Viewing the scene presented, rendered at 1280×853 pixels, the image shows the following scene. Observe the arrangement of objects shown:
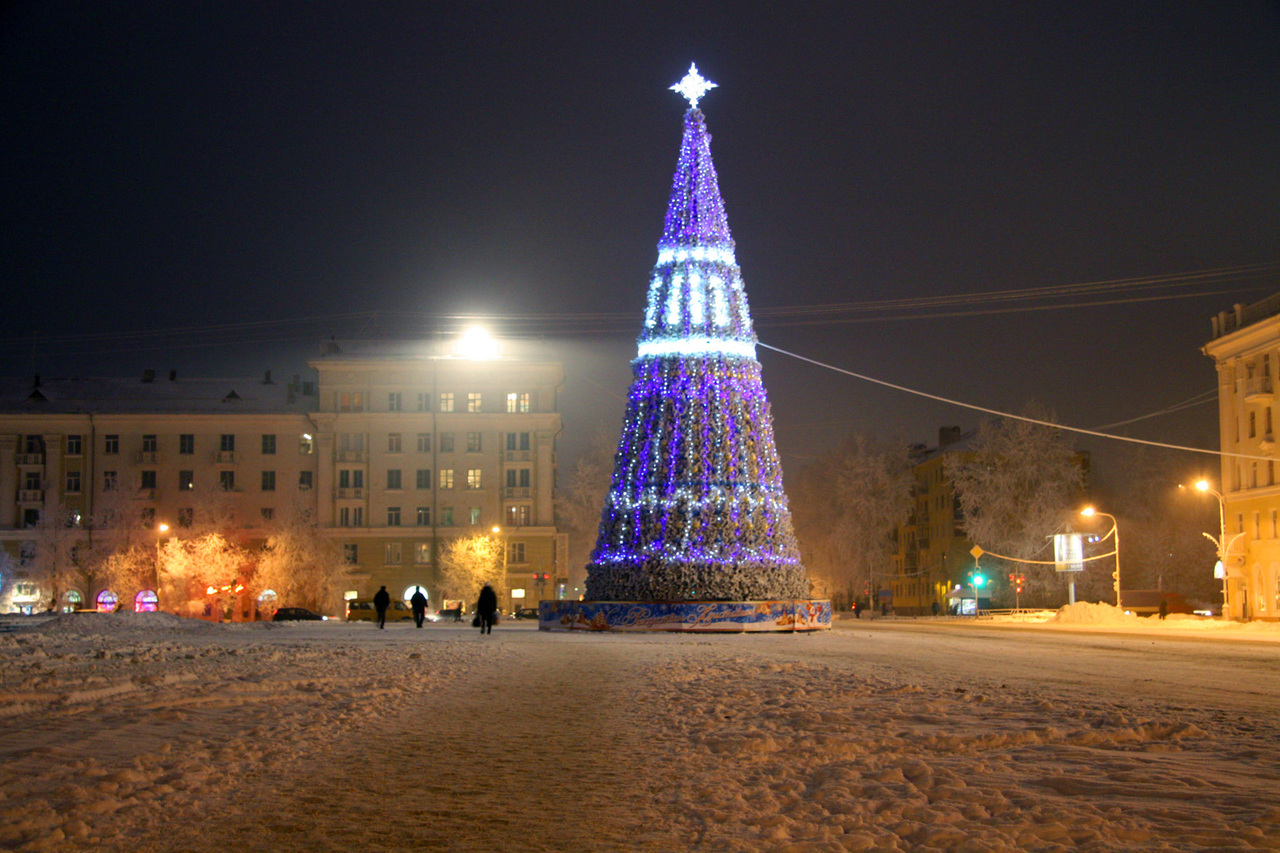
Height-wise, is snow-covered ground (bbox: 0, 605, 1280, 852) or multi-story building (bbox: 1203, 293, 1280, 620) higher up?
multi-story building (bbox: 1203, 293, 1280, 620)

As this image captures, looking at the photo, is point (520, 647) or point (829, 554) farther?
point (829, 554)

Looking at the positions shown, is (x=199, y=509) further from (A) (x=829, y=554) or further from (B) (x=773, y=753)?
(B) (x=773, y=753)

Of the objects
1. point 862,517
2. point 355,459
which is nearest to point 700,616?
point 355,459

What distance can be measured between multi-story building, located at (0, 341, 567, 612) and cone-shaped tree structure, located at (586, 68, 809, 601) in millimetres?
41140

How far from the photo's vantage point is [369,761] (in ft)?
32.8

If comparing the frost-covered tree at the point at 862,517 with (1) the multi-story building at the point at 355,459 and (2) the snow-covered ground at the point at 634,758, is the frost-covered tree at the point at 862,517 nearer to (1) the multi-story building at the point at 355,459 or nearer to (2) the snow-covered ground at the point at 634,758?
(1) the multi-story building at the point at 355,459

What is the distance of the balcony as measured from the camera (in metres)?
52.2

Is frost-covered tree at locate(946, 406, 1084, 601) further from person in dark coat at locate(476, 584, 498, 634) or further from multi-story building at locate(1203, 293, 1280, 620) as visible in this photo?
person in dark coat at locate(476, 584, 498, 634)

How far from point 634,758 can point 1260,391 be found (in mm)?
50031

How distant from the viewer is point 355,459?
7962 cm

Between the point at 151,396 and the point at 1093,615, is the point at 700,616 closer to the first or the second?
the point at 1093,615

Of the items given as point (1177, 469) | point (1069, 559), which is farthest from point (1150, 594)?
point (1177, 469)

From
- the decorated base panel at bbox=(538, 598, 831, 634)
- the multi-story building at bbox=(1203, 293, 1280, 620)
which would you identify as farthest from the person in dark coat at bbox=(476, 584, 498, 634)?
the multi-story building at bbox=(1203, 293, 1280, 620)

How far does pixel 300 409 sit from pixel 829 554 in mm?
37679
